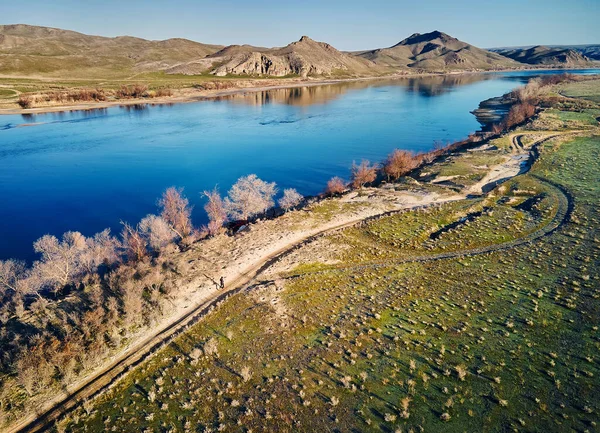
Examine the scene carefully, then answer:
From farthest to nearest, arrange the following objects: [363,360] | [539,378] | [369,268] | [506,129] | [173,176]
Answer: [506,129] < [173,176] < [369,268] < [363,360] < [539,378]

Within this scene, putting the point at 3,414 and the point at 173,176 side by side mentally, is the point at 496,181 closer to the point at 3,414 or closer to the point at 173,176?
the point at 173,176

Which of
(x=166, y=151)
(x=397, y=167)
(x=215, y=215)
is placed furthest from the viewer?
(x=166, y=151)

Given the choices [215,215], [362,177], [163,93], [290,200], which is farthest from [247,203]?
[163,93]

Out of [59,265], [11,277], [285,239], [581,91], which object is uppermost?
[581,91]

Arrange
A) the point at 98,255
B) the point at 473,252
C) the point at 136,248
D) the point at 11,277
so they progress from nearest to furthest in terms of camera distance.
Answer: the point at 11,277 → the point at 473,252 → the point at 98,255 → the point at 136,248

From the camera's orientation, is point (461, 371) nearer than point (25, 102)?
Yes

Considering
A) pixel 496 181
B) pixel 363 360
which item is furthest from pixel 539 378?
pixel 496 181

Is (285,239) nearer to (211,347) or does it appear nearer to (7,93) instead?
(211,347)
